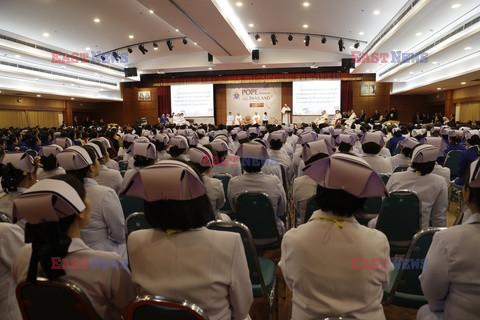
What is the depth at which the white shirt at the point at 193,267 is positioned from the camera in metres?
1.45

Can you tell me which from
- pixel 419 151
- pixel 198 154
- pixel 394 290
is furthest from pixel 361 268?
pixel 198 154

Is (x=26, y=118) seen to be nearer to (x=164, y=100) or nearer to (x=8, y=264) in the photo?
(x=164, y=100)

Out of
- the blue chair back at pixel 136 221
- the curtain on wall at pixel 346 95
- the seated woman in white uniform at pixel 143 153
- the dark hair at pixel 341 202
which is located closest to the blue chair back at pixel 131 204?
the blue chair back at pixel 136 221

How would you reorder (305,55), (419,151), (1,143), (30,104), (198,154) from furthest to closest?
1. (30,104)
2. (305,55)
3. (1,143)
4. (198,154)
5. (419,151)

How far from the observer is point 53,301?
1392 millimetres

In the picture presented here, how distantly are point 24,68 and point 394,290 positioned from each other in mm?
17587

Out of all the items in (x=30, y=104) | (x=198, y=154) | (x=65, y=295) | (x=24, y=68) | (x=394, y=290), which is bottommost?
(x=394, y=290)

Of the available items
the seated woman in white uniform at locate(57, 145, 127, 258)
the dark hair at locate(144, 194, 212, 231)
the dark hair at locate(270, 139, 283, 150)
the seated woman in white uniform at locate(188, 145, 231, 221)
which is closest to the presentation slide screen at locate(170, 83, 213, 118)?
the dark hair at locate(270, 139, 283, 150)

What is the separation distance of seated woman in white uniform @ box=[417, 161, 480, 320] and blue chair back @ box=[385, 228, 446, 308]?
→ 0.45 metres

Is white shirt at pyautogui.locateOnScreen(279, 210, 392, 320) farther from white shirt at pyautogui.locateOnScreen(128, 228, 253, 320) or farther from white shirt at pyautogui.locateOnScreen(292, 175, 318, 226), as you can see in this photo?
white shirt at pyautogui.locateOnScreen(292, 175, 318, 226)

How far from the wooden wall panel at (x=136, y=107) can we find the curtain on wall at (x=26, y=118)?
4669mm

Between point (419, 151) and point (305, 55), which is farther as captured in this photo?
point (305, 55)

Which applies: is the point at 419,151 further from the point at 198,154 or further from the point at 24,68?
the point at 24,68

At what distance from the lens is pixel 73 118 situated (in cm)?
2533
